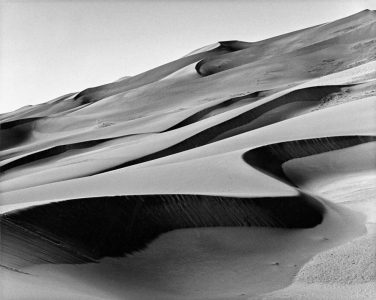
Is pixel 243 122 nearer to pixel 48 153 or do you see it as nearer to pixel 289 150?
pixel 289 150

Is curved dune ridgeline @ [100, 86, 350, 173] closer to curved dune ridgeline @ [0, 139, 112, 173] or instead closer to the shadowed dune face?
curved dune ridgeline @ [0, 139, 112, 173]

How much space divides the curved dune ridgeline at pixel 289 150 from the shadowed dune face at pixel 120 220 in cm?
113

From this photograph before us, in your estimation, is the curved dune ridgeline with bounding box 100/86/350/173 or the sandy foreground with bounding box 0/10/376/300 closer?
the sandy foreground with bounding box 0/10/376/300

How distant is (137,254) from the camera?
3764 mm

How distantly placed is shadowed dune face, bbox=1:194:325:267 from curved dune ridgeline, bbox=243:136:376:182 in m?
1.13

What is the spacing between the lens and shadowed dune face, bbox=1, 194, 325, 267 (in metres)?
3.37

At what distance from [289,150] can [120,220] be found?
3.04m

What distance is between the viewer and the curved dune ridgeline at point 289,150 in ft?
19.1

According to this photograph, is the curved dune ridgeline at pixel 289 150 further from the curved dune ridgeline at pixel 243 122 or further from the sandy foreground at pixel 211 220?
the curved dune ridgeline at pixel 243 122

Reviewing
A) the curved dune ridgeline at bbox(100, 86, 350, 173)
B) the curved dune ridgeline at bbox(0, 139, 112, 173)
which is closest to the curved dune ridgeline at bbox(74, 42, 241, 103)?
the curved dune ridgeline at bbox(0, 139, 112, 173)

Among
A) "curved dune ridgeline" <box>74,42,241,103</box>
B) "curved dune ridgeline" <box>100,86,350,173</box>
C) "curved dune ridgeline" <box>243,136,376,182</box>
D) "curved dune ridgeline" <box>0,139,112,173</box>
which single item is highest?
"curved dune ridgeline" <box>74,42,241,103</box>

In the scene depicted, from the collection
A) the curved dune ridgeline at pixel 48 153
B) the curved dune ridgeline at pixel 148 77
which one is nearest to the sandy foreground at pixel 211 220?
the curved dune ridgeline at pixel 48 153

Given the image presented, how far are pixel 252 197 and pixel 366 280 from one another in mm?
1367

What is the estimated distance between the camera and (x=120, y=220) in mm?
3947
